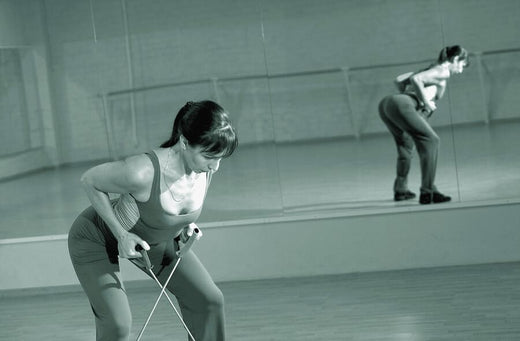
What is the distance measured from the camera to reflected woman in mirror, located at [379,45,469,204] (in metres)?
5.70

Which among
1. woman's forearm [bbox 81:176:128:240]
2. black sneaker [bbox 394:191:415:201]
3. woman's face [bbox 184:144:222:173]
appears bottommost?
black sneaker [bbox 394:191:415:201]

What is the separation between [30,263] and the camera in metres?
6.06

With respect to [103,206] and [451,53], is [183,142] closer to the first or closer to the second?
[103,206]

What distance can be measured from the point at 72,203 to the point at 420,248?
237cm

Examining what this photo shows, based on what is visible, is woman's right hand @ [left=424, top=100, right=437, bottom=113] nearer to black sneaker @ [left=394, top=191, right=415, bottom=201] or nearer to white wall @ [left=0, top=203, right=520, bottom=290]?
black sneaker @ [left=394, top=191, right=415, bottom=201]

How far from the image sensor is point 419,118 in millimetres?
5785

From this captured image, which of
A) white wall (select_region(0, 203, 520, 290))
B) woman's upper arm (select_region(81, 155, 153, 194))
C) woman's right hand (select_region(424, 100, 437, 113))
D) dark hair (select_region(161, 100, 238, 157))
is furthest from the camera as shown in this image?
woman's right hand (select_region(424, 100, 437, 113))

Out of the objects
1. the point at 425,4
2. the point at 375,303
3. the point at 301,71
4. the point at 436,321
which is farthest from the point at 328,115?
the point at 436,321

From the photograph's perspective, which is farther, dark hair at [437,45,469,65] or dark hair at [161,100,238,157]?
dark hair at [437,45,469,65]

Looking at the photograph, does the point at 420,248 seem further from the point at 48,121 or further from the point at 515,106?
the point at 48,121

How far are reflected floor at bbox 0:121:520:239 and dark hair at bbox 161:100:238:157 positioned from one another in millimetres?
2967

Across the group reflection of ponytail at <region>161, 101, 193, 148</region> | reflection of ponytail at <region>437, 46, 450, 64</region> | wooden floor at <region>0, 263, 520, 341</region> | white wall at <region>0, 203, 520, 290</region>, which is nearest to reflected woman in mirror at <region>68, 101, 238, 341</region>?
reflection of ponytail at <region>161, 101, 193, 148</region>

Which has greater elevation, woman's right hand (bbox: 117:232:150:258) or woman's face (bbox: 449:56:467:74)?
woman's face (bbox: 449:56:467:74)

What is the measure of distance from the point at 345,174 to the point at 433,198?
588mm
